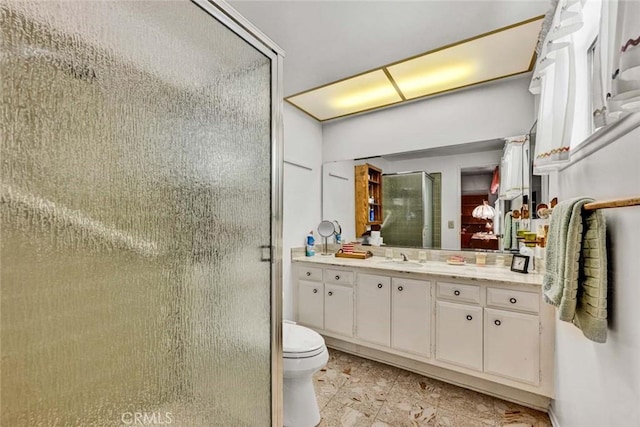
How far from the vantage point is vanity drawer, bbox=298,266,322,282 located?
251 centimetres

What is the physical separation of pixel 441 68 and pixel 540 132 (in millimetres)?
990

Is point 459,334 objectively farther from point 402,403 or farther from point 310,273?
point 310,273

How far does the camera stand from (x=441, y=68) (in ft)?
6.72

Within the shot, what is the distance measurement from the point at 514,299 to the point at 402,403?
970 mm

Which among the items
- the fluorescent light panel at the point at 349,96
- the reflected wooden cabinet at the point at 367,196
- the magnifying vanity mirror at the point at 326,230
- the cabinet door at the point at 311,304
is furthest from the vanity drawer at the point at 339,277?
the fluorescent light panel at the point at 349,96

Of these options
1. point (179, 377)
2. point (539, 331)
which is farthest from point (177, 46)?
point (539, 331)

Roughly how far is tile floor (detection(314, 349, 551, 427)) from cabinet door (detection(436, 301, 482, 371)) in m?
0.23

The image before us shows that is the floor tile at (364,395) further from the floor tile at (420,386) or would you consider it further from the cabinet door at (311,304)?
the cabinet door at (311,304)

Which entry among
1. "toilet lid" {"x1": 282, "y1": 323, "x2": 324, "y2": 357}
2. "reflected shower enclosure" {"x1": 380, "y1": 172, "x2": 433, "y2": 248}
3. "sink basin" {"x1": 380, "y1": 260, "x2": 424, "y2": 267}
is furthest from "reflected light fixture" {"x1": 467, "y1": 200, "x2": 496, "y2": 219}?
"toilet lid" {"x1": 282, "y1": 323, "x2": 324, "y2": 357}

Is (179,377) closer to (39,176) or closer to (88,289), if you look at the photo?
(88,289)

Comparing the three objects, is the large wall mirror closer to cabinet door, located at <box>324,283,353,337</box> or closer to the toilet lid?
cabinet door, located at <box>324,283,353,337</box>

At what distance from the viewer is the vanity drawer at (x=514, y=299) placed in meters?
1.66

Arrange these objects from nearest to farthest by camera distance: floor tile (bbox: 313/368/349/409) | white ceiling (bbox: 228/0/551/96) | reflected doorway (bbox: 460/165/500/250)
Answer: white ceiling (bbox: 228/0/551/96) → floor tile (bbox: 313/368/349/409) → reflected doorway (bbox: 460/165/500/250)

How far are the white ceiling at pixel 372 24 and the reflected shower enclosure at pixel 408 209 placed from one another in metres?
1.11
